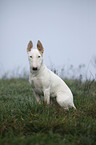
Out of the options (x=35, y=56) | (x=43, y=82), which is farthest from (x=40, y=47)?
(x=43, y=82)

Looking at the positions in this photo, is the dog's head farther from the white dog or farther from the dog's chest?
the dog's chest

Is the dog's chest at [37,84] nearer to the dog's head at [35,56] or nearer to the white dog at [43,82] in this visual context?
the white dog at [43,82]

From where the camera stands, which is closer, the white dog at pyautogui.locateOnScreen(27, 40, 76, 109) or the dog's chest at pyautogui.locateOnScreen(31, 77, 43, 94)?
the white dog at pyautogui.locateOnScreen(27, 40, 76, 109)

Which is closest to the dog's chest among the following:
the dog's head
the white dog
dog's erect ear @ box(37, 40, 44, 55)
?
the white dog

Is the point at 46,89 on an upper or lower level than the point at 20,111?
upper

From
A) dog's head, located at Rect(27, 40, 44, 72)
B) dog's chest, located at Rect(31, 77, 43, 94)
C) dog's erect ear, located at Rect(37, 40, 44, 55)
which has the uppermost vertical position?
dog's erect ear, located at Rect(37, 40, 44, 55)

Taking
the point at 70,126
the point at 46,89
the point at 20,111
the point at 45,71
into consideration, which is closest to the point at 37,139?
the point at 70,126

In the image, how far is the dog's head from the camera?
3.21 metres

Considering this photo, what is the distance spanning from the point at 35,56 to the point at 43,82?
2.09ft

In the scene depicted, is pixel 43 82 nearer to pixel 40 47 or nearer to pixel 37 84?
pixel 37 84

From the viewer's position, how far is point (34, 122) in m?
2.63

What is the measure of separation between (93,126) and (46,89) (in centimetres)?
132

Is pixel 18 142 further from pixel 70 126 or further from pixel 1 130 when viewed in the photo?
pixel 70 126

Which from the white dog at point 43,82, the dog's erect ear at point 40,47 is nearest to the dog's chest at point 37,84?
the white dog at point 43,82
